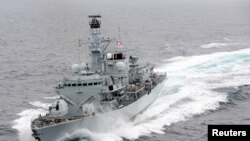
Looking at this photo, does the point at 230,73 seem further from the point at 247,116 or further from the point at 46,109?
the point at 46,109

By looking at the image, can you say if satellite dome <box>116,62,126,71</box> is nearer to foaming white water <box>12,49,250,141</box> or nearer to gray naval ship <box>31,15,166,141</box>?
gray naval ship <box>31,15,166,141</box>

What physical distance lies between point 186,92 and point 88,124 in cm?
1968

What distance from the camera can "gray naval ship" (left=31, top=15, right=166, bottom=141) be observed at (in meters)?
37.0

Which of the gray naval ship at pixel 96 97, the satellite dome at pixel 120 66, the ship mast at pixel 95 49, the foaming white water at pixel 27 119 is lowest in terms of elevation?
the foaming white water at pixel 27 119

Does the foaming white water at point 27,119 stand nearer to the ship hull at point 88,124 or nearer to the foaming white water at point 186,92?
the foaming white water at point 186,92

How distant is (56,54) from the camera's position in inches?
3329

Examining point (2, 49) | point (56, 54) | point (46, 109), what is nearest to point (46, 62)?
point (56, 54)

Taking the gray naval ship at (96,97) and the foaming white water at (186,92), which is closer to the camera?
the gray naval ship at (96,97)

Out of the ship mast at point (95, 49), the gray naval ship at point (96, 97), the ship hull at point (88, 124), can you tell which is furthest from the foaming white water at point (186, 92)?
the ship mast at point (95, 49)

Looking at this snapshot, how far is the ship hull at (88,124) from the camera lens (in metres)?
35.8

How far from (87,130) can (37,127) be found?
4.55 m

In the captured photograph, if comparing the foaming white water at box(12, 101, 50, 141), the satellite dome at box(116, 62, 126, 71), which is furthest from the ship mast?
the foaming white water at box(12, 101, 50, 141)

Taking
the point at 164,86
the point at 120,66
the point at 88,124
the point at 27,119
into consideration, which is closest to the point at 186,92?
the point at 164,86

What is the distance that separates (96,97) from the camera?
134 ft
